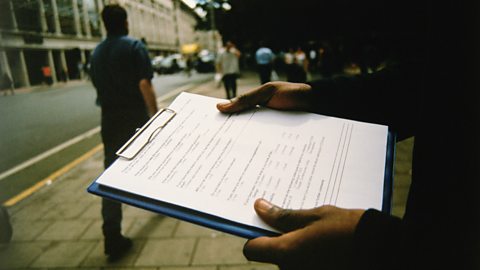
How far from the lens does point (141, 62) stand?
264 centimetres

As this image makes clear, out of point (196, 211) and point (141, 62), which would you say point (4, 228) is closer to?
point (141, 62)

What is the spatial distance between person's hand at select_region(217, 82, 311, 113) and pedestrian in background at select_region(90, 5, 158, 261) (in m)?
1.76

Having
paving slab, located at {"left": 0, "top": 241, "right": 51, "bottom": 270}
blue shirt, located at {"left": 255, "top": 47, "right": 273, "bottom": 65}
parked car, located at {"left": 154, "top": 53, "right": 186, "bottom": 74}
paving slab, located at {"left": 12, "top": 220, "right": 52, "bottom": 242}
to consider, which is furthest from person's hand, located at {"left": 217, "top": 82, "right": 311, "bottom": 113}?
parked car, located at {"left": 154, "top": 53, "right": 186, "bottom": 74}

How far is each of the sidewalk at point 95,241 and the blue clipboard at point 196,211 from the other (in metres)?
1.80

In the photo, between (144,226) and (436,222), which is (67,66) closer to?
(144,226)

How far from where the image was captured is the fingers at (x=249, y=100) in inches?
44.3

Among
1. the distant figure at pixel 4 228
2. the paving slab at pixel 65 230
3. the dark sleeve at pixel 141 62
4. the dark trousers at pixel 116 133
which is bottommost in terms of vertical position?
the paving slab at pixel 65 230

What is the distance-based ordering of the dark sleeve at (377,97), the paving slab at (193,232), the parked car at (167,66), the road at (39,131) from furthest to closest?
the parked car at (167,66) → the road at (39,131) → the paving slab at (193,232) → the dark sleeve at (377,97)

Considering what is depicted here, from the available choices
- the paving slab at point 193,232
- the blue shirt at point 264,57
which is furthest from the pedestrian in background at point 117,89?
the blue shirt at point 264,57

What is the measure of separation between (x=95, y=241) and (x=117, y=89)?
141 cm

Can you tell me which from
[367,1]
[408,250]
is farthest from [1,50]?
[367,1]

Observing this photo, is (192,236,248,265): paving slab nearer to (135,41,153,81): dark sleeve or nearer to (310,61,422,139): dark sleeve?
(135,41,153,81): dark sleeve

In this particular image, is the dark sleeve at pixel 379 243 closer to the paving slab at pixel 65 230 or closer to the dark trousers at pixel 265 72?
the paving slab at pixel 65 230

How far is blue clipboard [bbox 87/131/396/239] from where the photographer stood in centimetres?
73
